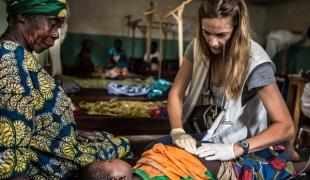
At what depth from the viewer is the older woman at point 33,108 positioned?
1.03m

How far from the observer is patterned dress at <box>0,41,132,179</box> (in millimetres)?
1025

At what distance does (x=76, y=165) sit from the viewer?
135 cm

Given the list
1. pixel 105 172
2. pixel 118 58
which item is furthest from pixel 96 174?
pixel 118 58

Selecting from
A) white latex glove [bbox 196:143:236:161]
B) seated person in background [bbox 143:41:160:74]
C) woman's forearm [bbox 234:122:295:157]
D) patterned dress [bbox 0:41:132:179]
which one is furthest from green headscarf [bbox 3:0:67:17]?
seated person in background [bbox 143:41:160:74]

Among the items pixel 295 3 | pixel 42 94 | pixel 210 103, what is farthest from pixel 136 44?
pixel 42 94

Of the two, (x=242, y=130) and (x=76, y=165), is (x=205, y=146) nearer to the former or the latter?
(x=242, y=130)

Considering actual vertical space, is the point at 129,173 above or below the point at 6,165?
below

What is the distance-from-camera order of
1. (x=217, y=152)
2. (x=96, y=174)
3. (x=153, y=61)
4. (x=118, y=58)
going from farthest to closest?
1. (x=153, y=61)
2. (x=118, y=58)
3. (x=217, y=152)
4. (x=96, y=174)

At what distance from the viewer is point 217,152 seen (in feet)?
4.78

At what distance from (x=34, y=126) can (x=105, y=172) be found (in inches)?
13.1

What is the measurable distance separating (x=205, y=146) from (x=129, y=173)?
1.20ft

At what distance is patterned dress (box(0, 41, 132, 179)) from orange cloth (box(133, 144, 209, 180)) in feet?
0.72

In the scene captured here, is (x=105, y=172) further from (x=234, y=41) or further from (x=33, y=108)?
(x=234, y=41)

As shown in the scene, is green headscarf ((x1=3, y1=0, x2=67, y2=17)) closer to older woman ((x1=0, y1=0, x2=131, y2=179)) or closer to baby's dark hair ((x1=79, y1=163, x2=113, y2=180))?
older woman ((x1=0, y1=0, x2=131, y2=179))
